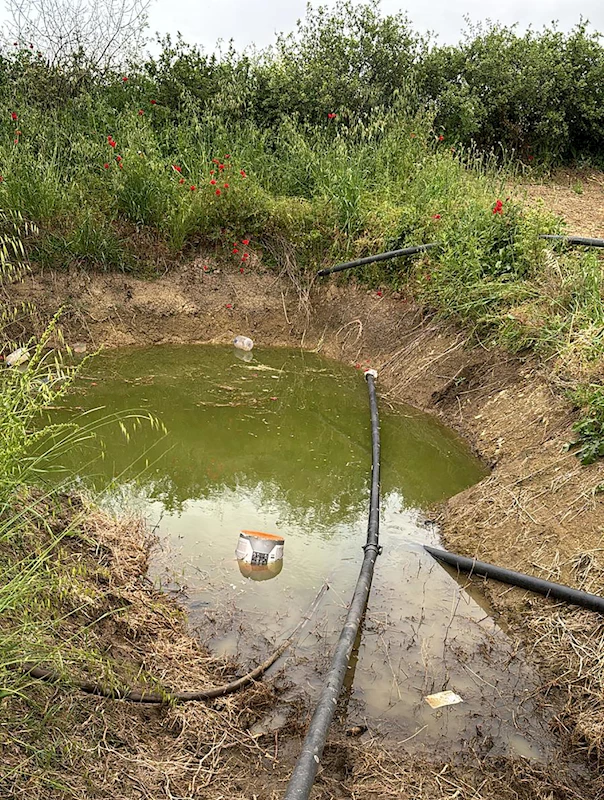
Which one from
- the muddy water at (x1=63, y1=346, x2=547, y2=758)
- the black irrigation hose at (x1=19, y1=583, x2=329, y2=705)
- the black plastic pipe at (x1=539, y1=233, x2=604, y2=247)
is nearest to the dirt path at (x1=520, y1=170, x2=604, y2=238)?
the black plastic pipe at (x1=539, y1=233, x2=604, y2=247)

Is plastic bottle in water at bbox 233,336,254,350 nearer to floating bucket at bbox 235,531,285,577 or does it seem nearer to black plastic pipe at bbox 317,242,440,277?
black plastic pipe at bbox 317,242,440,277

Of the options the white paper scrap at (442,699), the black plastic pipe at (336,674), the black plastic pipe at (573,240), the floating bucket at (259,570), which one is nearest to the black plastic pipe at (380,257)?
the black plastic pipe at (573,240)

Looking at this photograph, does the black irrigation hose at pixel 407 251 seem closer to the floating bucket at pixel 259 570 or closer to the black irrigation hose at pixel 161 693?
the floating bucket at pixel 259 570

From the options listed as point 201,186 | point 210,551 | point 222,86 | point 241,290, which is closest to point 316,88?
point 222,86

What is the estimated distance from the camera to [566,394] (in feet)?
16.0

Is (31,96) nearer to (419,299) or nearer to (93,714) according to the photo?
(419,299)

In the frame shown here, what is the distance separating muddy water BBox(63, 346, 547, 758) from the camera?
3.10 meters

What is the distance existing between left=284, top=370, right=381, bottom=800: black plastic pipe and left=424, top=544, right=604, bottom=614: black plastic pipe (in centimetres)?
41

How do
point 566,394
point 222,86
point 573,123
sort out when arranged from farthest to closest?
point 573,123 < point 222,86 < point 566,394

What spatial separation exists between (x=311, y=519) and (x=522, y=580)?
4.63 feet

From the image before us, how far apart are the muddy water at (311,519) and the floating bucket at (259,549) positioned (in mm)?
92

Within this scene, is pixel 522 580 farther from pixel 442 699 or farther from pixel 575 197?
pixel 575 197

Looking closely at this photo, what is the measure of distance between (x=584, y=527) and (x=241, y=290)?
5.22 metres

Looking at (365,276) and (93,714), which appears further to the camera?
(365,276)
